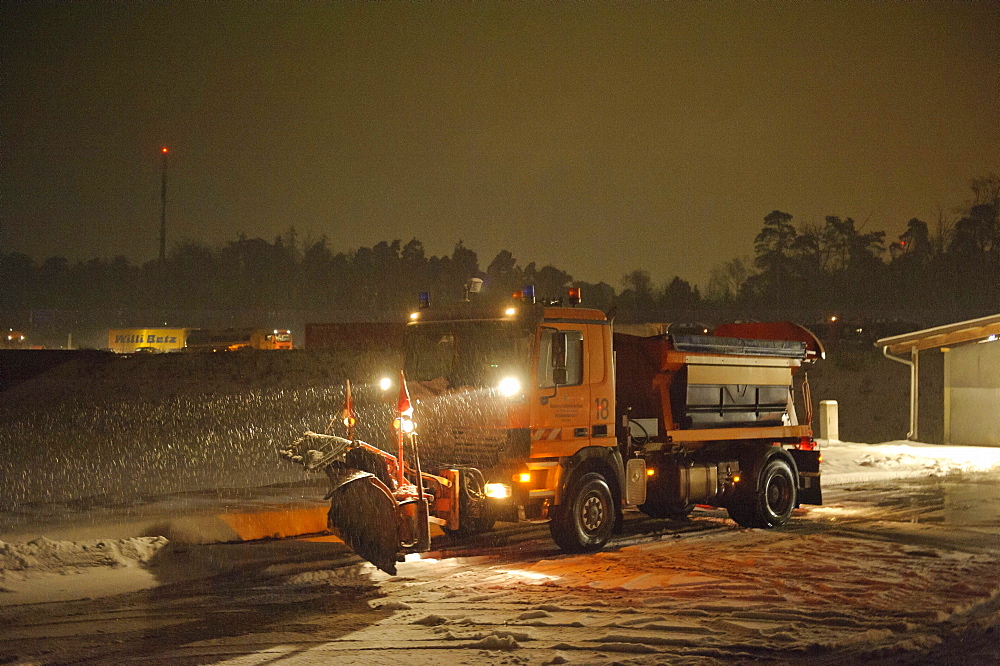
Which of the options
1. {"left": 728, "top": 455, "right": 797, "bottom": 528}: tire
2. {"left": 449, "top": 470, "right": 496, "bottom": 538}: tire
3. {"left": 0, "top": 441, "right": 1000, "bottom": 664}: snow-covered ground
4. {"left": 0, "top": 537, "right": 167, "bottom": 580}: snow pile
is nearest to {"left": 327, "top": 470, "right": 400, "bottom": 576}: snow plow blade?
{"left": 0, "top": 441, "right": 1000, "bottom": 664}: snow-covered ground

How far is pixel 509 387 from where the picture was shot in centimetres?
1059

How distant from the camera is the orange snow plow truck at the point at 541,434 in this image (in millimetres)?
9945

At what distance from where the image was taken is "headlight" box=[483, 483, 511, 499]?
10.4 m

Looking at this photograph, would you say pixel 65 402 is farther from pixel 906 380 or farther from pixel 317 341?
pixel 906 380

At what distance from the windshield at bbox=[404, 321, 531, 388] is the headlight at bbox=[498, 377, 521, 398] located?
0.09 meters

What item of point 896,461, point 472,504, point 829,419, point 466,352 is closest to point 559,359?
point 466,352

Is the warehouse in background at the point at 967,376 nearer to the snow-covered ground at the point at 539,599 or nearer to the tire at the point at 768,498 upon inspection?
the tire at the point at 768,498

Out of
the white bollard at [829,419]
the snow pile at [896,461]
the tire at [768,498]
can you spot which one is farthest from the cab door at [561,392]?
the white bollard at [829,419]

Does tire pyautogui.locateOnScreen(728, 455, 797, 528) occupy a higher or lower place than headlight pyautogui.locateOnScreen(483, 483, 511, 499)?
lower

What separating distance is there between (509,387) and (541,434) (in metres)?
0.66

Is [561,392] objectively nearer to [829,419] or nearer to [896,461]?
[896,461]

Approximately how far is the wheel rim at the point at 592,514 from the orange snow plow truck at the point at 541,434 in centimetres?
2

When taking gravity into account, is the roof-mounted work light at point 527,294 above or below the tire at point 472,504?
above

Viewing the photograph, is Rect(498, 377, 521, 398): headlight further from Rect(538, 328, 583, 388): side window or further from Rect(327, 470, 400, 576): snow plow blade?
Rect(327, 470, 400, 576): snow plow blade
